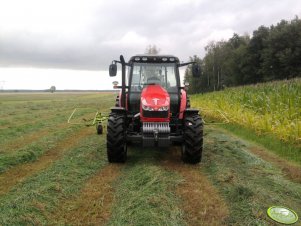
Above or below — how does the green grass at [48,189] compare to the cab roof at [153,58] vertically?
Result: below

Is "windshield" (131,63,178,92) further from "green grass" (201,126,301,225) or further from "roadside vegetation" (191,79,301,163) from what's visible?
"roadside vegetation" (191,79,301,163)

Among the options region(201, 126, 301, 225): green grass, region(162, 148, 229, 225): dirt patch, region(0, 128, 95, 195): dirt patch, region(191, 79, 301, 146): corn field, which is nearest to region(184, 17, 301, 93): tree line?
region(191, 79, 301, 146): corn field

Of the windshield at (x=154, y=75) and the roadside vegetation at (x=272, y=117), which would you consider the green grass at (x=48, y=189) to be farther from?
the roadside vegetation at (x=272, y=117)

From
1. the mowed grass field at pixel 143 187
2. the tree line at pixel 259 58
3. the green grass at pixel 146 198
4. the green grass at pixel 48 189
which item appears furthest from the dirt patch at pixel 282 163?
the tree line at pixel 259 58

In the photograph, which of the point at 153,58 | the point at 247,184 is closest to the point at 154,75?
the point at 153,58

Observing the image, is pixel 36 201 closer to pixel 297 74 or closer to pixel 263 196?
pixel 263 196

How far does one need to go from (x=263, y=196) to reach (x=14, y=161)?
5.12 metres

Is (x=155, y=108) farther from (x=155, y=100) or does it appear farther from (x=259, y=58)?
(x=259, y=58)

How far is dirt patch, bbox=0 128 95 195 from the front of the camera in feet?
20.1

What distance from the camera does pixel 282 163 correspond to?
7.73 meters

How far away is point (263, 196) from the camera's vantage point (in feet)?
17.2

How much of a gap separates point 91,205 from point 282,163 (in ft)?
15.0

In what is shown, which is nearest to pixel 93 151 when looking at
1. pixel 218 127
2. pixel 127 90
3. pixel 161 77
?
pixel 127 90

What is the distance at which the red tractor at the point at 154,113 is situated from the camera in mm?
7160
